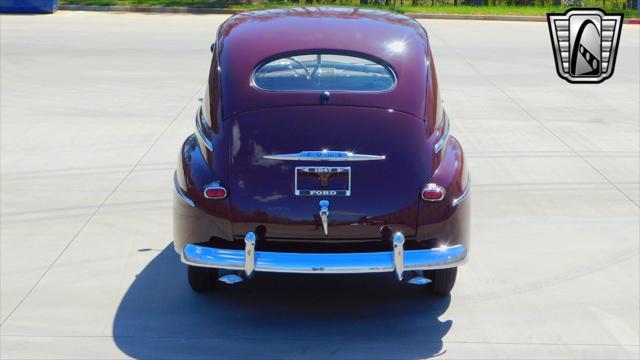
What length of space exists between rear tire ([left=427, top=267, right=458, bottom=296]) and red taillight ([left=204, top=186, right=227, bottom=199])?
4.86 ft

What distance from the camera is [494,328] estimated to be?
20.1ft

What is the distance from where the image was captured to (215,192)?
5941mm

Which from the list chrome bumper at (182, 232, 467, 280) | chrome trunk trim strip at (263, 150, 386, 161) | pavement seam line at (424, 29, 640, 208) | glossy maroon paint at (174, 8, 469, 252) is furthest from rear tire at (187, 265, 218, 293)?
pavement seam line at (424, 29, 640, 208)

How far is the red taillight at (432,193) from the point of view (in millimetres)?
5938

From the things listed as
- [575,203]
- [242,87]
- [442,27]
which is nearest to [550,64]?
[442,27]

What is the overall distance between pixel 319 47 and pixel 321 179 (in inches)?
43.6

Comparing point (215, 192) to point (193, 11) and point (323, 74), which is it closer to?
point (323, 74)

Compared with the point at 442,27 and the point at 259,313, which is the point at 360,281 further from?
the point at 442,27

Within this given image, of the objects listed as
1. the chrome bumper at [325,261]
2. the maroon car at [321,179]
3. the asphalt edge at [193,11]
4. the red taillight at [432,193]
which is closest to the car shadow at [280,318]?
the maroon car at [321,179]

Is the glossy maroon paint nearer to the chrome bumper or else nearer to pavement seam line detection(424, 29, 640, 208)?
the chrome bumper

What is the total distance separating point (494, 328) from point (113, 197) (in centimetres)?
397

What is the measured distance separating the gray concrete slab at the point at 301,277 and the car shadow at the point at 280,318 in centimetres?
2

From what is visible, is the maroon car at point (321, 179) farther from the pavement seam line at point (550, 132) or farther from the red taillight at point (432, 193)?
the pavement seam line at point (550, 132)

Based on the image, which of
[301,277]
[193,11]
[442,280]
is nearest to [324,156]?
[442,280]
